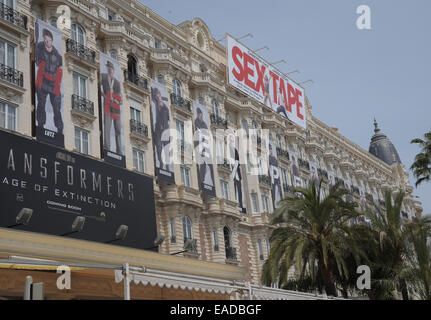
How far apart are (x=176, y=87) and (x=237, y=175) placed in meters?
9.41

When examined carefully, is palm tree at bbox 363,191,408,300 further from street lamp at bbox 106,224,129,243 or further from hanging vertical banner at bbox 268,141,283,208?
hanging vertical banner at bbox 268,141,283,208

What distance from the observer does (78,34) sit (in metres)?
32.9

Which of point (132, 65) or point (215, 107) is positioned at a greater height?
point (132, 65)

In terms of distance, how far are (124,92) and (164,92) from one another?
3420mm

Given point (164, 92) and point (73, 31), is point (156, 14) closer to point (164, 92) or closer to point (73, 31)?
point (164, 92)

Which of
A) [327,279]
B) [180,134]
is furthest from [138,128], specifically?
[327,279]

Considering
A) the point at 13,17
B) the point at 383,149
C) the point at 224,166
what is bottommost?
the point at 224,166

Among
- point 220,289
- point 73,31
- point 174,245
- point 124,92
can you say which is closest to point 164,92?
point 124,92

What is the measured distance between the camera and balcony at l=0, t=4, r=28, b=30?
28125 mm

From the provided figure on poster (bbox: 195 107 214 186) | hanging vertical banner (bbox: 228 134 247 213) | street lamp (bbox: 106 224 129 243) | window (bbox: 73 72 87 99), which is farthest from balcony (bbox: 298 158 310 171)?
street lamp (bbox: 106 224 129 243)

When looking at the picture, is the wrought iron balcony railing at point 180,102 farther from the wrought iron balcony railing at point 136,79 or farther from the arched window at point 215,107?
the arched window at point 215,107

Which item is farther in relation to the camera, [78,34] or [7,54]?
[78,34]

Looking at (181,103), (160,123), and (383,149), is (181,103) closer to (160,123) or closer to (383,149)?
(160,123)

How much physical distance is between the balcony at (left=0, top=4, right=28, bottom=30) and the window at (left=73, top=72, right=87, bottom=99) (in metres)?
4.13
